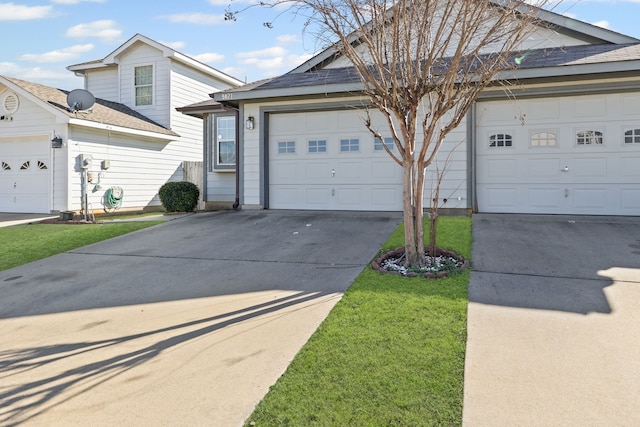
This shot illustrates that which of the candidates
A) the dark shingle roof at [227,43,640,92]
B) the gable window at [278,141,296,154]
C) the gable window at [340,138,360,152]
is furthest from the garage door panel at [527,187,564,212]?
the gable window at [278,141,296,154]

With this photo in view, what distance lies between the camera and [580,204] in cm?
899

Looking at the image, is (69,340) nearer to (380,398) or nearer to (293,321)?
(293,321)

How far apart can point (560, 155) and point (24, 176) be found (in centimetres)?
1488

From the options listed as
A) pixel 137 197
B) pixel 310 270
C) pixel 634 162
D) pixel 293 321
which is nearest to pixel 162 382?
pixel 293 321

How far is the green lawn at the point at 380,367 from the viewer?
2.52m

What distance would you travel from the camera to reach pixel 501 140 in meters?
9.48

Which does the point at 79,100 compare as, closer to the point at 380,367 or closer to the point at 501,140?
the point at 501,140

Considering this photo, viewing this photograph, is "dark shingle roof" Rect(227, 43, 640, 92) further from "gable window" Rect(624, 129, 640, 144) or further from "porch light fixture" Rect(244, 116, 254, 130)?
"gable window" Rect(624, 129, 640, 144)

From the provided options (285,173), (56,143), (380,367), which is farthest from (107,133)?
(380,367)

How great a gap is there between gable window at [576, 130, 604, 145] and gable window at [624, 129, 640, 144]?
1.41 feet

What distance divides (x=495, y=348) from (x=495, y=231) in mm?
4650

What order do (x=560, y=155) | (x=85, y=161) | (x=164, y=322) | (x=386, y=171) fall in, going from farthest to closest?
(x=85, y=161)
(x=386, y=171)
(x=560, y=155)
(x=164, y=322)

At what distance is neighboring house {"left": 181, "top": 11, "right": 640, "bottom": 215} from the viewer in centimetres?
873

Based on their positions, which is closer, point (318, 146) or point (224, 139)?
point (318, 146)
